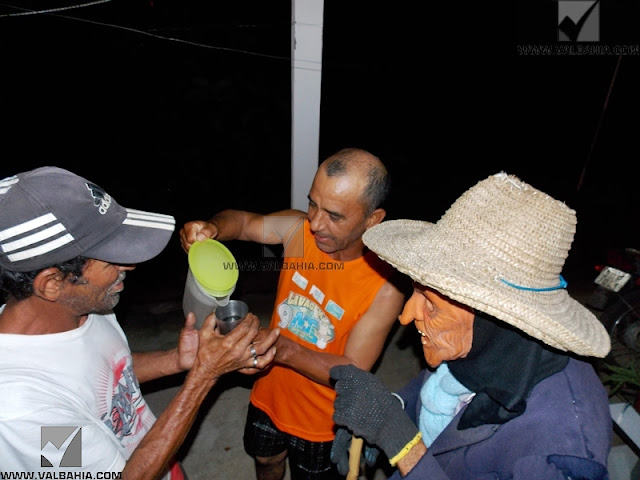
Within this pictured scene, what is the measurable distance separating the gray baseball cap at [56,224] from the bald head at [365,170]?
1286 millimetres

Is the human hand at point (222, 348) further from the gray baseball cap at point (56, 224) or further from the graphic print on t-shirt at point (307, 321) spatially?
the graphic print on t-shirt at point (307, 321)

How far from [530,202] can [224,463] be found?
3.52m

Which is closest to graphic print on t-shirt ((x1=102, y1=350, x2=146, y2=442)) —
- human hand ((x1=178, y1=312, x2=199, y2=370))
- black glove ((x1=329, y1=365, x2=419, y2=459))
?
human hand ((x1=178, y1=312, x2=199, y2=370))

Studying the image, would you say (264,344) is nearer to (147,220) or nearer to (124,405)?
(124,405)

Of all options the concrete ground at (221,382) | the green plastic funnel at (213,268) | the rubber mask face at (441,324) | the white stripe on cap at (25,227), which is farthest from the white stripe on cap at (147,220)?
the concrete ground at (221,382)

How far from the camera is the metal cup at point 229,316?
2032 millimetres

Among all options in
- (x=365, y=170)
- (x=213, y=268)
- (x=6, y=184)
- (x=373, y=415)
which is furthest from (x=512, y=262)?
(x=6, y=184)

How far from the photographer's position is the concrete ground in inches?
139

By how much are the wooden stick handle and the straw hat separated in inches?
41.1

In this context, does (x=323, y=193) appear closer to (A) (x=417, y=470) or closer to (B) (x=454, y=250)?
(B) (x=454, y=250)

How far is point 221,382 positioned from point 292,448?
174 cm

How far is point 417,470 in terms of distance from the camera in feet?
5.18

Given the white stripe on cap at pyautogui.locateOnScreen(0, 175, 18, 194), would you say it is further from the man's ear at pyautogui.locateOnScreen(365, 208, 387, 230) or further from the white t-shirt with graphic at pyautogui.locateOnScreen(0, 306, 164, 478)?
the man's ear at pyautogui.locateOnScreen(365, 208, 387, 230)
